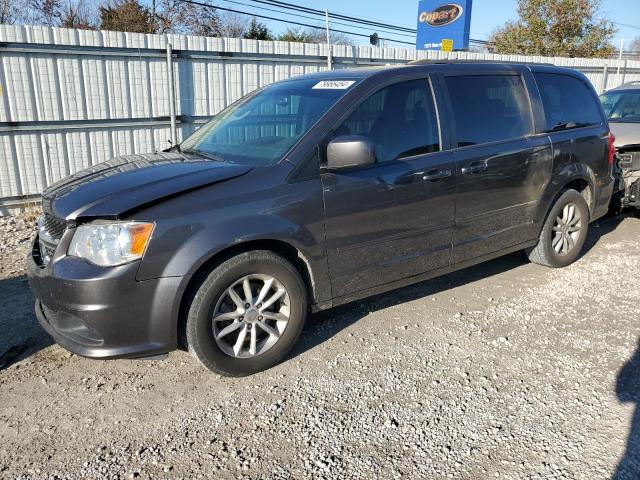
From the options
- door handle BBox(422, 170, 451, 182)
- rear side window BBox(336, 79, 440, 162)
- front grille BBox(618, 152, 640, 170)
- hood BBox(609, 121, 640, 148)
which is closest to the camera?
rear side window BBox(336, 79, 440, 162)

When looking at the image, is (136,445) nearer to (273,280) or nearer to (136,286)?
(136,286)

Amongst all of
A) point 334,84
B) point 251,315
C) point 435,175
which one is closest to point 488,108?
point 435,175

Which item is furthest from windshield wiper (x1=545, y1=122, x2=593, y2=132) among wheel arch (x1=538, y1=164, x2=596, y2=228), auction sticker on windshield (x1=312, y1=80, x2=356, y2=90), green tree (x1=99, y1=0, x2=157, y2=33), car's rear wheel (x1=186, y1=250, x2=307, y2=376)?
green tree (x1=99, y1=0, x2=157, y2=33)

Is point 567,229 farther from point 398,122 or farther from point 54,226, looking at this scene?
point 54,226

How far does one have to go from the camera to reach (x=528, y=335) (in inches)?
153

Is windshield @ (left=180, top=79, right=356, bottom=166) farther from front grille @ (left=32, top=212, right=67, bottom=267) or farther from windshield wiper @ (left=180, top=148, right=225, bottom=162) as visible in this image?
front grille @ (left=32, top=212, right=67, bottom=267)

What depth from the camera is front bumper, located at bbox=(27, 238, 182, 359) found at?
9.20ft

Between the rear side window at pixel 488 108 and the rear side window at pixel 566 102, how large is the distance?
33 cm

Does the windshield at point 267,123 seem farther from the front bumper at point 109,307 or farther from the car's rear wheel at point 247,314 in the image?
the front bumper at point 109,307

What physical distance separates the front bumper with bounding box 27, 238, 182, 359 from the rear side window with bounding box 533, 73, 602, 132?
12.4ft

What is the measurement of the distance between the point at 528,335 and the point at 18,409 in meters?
3.42

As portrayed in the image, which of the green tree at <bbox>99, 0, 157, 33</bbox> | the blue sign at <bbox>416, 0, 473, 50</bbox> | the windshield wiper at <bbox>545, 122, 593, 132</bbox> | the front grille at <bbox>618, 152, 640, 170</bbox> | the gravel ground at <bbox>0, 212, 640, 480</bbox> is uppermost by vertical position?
the green tree at <bbox>99, 0, 157, 33</bbox>

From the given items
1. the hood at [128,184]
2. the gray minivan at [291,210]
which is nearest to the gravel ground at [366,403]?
the gray minivan at [291,210]

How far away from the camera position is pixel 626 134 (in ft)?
22.7
